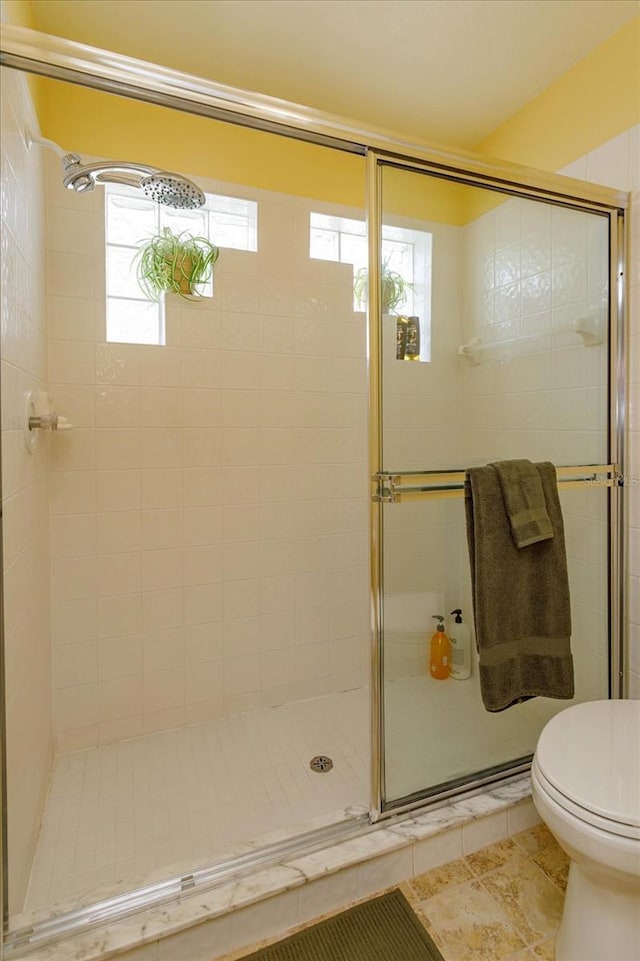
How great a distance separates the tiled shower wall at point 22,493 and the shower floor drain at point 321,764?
847 millimetres

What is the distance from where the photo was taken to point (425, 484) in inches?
55.1

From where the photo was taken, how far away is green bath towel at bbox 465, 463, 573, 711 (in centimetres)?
138

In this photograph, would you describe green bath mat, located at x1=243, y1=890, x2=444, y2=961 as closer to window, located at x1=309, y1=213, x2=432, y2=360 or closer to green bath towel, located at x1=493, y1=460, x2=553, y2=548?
green bath towel, located at x1=493, y1=460, x2=553, y2=548

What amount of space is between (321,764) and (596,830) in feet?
3.22

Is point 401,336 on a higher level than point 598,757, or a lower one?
higher

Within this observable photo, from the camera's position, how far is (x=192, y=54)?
1742 mm

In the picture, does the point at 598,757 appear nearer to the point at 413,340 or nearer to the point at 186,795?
the point at 413,340

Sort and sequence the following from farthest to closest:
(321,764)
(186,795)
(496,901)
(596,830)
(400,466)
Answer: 1. (321,764)
2. (186,795)
3. (400,466)
4. (496,901)
5. (596,830)

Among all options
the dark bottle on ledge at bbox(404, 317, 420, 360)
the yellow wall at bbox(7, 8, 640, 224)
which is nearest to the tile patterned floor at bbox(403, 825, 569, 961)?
the dark bottle on ledge at bbox(404, 317, 420, 360)

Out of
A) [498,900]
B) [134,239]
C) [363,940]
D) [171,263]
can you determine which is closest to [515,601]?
[498,900]

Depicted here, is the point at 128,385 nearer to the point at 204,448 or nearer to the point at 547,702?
the point at 204,448

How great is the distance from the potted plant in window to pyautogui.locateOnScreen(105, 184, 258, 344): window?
31mm

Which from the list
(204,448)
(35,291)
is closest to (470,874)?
(204,448)

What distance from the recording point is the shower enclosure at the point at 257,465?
131 cm
